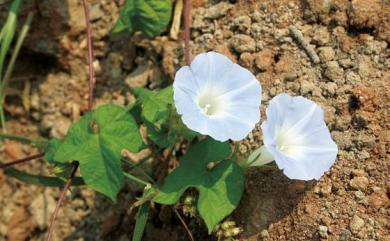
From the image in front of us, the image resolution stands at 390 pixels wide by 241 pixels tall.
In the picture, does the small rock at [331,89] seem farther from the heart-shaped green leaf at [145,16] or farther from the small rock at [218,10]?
the heart-shaped green leaf at [145,16]

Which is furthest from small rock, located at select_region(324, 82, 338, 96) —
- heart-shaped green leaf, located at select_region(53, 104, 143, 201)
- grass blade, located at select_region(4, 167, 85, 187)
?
grass blade, located at select_region(4, 167, 85, 187)

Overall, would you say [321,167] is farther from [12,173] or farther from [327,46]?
[12,173]

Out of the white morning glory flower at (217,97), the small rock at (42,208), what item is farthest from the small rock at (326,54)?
the small rock at (42,208)

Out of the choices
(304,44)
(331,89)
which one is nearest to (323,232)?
(331,89)

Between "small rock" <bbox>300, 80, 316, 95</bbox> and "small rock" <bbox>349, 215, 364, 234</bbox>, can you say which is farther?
"small rock" <bbox>300, 80, 316, 95</bbox>

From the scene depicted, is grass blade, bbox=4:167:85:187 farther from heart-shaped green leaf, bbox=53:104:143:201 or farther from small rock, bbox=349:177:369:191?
small rock, bbox=349:177:369:191

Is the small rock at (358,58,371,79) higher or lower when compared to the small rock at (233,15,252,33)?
lower

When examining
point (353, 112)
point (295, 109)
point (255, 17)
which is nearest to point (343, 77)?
point (353, 112)

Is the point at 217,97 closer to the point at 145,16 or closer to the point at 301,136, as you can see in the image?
the point at 301,136

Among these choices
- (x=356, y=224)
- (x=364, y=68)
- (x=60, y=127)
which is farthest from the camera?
(x=60, y=127)
